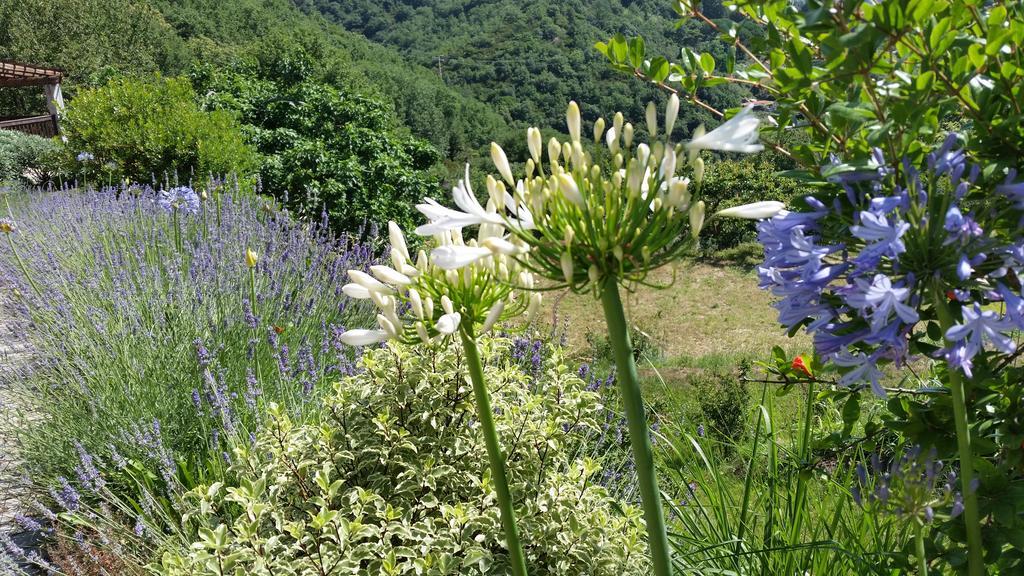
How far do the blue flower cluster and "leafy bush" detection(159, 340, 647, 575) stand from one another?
850 millimetres

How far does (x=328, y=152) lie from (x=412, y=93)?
118 ft

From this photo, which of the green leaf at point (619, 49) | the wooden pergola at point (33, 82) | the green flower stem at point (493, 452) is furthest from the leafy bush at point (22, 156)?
the green flower stem at point (493, 452)

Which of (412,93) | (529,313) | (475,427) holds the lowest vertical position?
(412,93)

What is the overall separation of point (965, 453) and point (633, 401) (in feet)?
1.84

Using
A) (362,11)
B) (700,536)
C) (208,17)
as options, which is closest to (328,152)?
(700,536)

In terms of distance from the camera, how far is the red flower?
1635mm

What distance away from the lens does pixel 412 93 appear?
45.0 metres

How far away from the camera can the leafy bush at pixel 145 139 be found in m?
8.84

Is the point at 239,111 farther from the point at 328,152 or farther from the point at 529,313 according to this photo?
the point at 529,313

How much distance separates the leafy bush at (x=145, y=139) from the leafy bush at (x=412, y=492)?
7357mm

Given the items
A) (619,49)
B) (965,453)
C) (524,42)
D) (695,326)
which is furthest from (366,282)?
(524,42)

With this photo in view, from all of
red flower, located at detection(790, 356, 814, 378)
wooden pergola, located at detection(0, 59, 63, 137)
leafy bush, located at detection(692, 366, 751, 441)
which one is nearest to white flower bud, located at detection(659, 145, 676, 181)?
red flower, located at detection(790, 356, 814, 378)

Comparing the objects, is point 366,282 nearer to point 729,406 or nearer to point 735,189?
point 729,406

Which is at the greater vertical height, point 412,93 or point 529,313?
point 529,313
